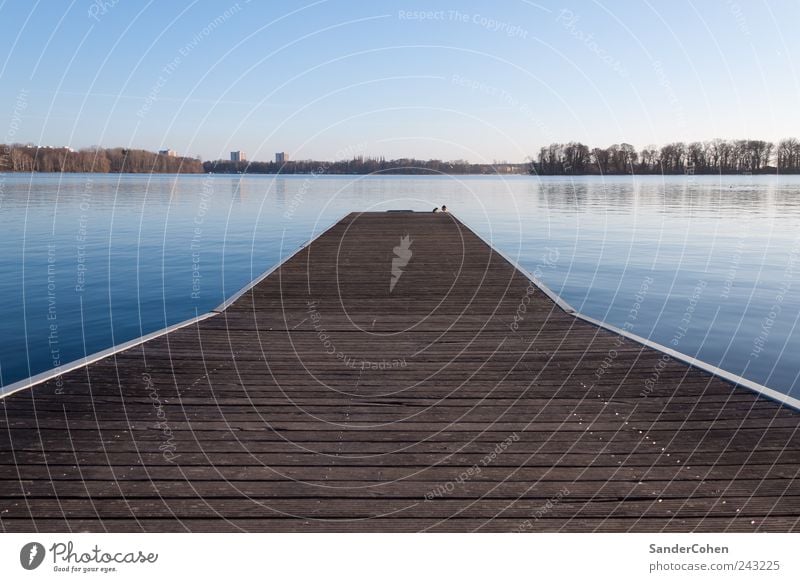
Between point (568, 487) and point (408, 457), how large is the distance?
1.02 metres

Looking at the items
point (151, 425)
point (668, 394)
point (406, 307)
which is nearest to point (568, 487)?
point (668, 394)

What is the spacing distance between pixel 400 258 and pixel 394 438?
9.87 metres
